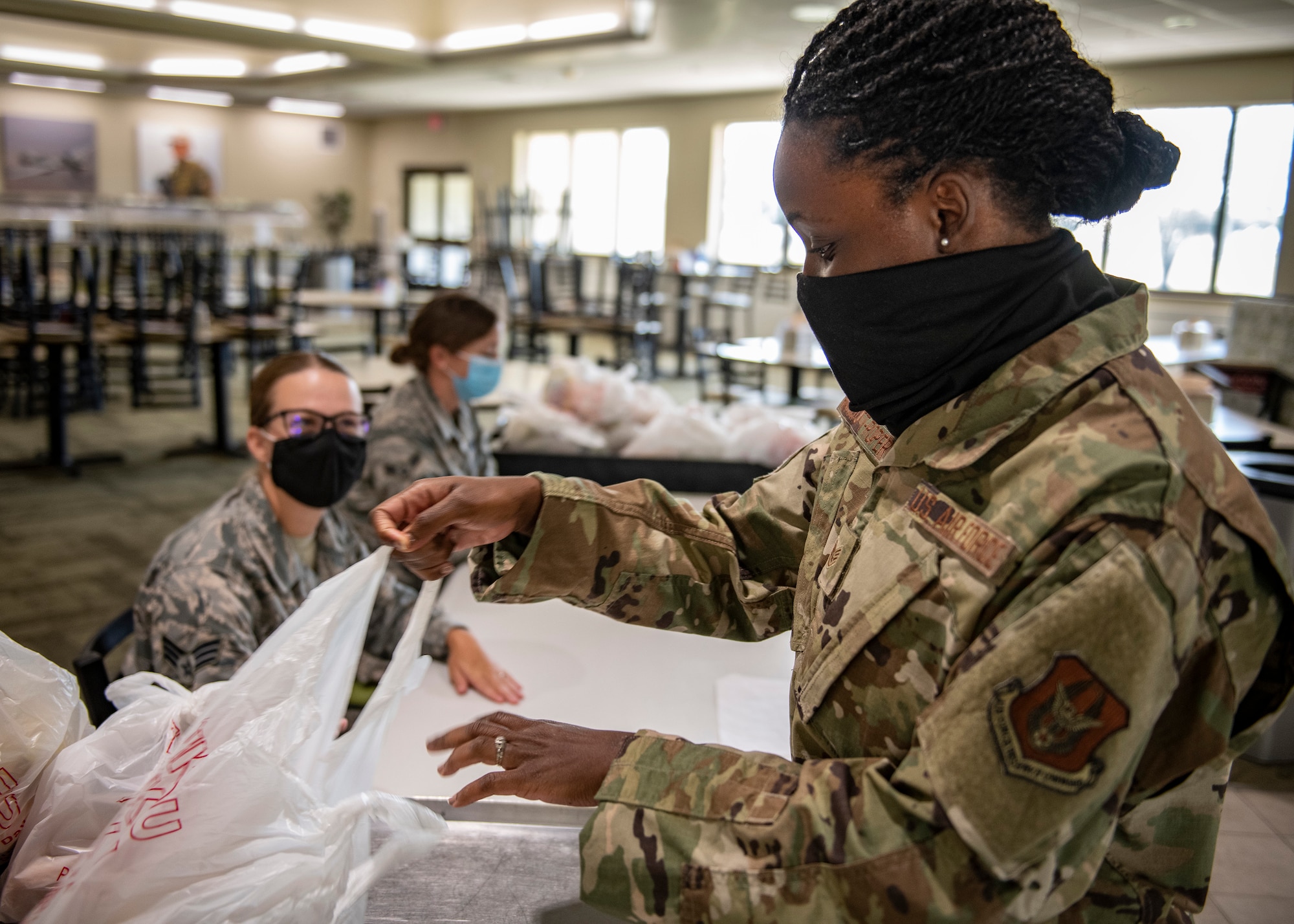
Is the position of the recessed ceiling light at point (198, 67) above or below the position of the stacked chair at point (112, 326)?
above

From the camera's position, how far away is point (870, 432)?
2.65 ft

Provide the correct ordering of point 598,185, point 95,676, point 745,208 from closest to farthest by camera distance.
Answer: point 95,676, point 745,208, point 598,185

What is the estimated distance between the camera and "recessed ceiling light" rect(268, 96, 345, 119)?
47.6 feet

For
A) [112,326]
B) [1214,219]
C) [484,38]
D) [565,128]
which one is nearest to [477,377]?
[112,326]

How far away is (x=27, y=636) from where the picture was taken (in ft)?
9.62

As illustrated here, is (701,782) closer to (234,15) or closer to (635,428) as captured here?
(635,428)

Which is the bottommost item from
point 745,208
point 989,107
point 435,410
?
point 435,410

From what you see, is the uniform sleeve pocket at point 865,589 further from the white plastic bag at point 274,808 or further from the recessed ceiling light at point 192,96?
the recessed ceiling light at point 192,96

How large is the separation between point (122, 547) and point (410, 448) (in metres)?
2.20

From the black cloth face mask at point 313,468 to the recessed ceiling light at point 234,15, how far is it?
8661 mm

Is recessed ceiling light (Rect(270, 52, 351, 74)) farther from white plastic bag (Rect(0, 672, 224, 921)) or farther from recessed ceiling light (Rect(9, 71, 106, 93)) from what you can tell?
white plastic bag (Rect(0, 672, 224, 921))

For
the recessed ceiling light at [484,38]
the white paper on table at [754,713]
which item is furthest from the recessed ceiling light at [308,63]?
the white paper on table at [754,713]

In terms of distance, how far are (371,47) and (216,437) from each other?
5.53 metres

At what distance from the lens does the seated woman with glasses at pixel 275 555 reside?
1336 millimetres
